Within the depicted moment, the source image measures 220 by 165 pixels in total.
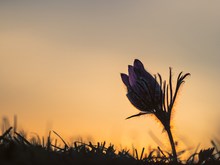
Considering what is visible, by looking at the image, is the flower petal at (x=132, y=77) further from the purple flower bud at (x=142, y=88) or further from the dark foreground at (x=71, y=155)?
the dark foreground at (x=71, y=155)

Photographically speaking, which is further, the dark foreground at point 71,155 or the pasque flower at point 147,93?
the pasque flower at point 147,93

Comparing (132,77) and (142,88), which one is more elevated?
(132,77)

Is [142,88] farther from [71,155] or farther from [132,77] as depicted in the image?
[71,155]

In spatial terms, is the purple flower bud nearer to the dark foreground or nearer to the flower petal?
the flower petal

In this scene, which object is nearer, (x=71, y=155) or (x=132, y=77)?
(x=71, y=155)

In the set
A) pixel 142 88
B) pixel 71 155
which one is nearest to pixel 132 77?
pixel 142 88

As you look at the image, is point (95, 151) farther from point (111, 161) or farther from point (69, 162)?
point (69, 162)
